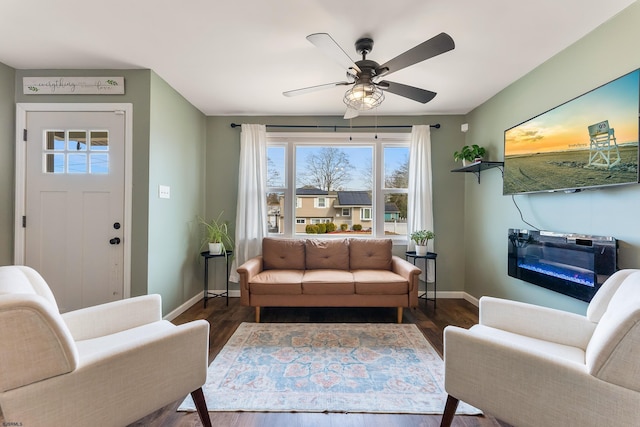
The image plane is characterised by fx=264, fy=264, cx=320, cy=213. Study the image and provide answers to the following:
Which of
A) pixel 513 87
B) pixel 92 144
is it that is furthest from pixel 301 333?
pixel 513 87

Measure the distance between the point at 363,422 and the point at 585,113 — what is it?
2.59 metres

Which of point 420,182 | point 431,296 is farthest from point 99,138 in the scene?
point 431,296

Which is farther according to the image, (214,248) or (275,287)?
(214,248)

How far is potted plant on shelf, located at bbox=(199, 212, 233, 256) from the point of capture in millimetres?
3301

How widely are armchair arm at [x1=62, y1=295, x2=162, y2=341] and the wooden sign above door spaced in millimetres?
2083

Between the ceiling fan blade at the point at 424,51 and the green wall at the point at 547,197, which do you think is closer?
the ceiling fan blade at the point at 424,51

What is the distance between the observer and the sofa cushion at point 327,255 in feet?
11.0

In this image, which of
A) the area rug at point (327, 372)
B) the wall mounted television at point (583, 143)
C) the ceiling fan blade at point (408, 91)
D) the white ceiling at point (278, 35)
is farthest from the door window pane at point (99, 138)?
the wall mounted television at point (583, 143)

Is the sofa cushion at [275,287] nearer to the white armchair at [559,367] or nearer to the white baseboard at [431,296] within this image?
the white baseboard at [431,296]

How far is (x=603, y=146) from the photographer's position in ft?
5.90

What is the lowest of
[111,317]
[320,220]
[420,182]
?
[111,317]

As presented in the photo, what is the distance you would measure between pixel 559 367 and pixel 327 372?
1381 mm

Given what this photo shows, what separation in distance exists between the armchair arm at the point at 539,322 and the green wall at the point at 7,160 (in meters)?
4.15

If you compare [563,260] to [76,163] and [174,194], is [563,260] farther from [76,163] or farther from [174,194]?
[76,163]
